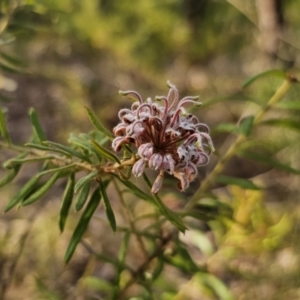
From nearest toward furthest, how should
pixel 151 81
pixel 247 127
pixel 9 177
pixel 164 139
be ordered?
pixel 164 139 < pixel 9 177 < pixel 247 127 < pixel 151 81

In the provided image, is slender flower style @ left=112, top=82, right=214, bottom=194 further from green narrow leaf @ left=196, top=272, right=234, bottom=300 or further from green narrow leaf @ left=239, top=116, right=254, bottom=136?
green narrow leaf @ left=196, top=272, right=234, bottom=300

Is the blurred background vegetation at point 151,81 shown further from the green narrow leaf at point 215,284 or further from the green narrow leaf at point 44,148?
the green narrow leaf at point 44,148

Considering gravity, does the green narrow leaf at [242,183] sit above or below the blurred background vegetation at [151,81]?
above

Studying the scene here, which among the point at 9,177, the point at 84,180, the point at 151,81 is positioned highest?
the point at 84,180

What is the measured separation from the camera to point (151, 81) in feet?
6.24

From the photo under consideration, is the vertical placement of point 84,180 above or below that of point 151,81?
above

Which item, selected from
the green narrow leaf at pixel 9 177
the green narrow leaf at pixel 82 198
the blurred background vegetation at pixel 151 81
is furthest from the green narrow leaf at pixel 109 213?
the blurred background vegetation at pixel 151 81

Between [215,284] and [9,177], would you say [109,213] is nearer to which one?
[9,177]

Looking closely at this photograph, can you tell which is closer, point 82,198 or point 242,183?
point 82,198

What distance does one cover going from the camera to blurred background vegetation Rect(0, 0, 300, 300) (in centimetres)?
130

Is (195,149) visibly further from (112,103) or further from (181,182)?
(112,103)

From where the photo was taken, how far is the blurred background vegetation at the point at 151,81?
130cm

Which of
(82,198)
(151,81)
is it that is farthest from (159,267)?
(151,81)

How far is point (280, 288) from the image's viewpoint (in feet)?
3.71
